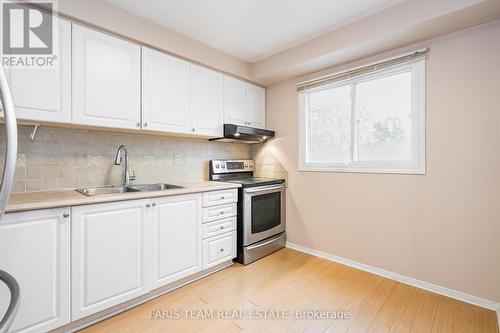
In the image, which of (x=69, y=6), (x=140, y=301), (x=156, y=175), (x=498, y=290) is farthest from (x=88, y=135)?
(x=498, y=290)

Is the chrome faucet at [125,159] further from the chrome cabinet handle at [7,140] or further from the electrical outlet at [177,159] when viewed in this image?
the chrome cabinet handle at [7,140]

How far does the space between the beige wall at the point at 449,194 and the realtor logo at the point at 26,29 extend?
2.83 metres

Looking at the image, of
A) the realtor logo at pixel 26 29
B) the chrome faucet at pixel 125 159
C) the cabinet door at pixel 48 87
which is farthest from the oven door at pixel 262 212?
the realtor logo at pixel 26 29

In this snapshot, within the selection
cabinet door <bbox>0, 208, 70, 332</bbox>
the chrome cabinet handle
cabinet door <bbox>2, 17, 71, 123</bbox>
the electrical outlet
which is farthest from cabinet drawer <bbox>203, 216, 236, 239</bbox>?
the chrome cabinet handle

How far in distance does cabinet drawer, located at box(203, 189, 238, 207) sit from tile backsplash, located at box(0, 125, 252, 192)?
61cm

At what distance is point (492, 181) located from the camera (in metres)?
1.85

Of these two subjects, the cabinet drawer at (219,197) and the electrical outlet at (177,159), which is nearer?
the cabinet drawer at (219,197)

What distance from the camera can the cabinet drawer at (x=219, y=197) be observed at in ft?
7.75

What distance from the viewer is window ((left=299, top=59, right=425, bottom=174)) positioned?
87.1 inches

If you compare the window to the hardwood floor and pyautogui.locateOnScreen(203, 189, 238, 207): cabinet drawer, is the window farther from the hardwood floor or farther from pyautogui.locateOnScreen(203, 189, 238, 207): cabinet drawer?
the hardwood floor

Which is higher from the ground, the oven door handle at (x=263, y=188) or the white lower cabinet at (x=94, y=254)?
the oven door handle at (x=263, y=188)

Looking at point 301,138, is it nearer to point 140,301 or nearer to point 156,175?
point 156,175

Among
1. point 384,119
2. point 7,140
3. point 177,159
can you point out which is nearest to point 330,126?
point 384,119

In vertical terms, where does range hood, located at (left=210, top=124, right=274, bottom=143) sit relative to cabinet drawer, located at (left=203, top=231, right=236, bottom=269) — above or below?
above
